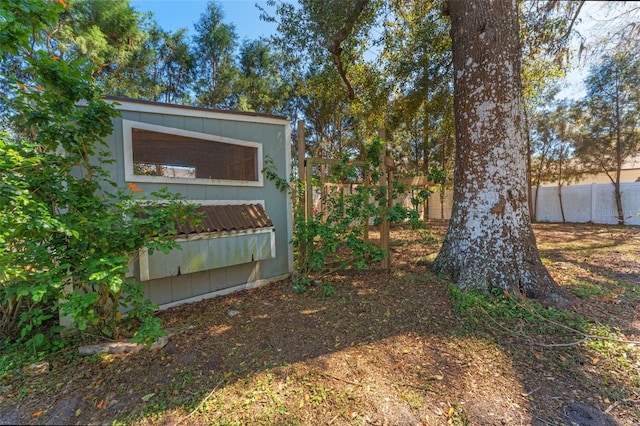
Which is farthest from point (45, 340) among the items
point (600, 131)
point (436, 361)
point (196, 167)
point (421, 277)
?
point (600, 131)

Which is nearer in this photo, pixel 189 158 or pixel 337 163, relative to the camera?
pixel 189 158

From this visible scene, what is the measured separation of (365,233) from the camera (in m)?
3.69

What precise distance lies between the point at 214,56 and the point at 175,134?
34.2 feet

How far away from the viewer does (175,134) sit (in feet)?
9.96

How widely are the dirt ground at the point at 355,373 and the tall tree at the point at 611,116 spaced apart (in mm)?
9369

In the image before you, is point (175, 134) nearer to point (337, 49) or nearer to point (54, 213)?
point (54, 213)

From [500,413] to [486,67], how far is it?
10.0 feet

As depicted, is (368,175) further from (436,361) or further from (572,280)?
(572,280)

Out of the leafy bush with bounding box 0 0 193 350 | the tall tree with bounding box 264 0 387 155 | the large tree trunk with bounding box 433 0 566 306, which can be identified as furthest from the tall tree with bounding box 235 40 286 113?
the leafy bush with bounding box 0 0 193 350

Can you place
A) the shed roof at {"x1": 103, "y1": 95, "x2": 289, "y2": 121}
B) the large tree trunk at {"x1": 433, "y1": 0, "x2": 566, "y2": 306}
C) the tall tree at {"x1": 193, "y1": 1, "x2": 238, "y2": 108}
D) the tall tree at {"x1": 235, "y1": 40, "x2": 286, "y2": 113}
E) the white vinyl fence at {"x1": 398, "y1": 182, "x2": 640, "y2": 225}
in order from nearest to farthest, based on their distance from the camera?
the shed roof at {"x1": 103, "y1": 95, "x2": 289, "y2": 121} < the large tree trunk at {"x1": 433, "y1": 0, "x2": 566, "y2": 306} < the white vinyl fence at {"x1": 398, "y1": 182, "x2": 640, "y2": 225} < the tall tree at {"x1": 193, "y1": 1, "x2": 238, "y2": 108} < the tall tree at {"x1": 235, "y1": 40, "x2": 286, "y2": 113}

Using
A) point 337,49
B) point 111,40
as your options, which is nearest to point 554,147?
point 337,49

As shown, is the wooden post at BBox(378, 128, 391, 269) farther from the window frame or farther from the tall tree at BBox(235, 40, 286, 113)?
the tall tree at BBox(235, 40, 286, 113)

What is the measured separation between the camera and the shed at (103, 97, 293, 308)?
9.01ft

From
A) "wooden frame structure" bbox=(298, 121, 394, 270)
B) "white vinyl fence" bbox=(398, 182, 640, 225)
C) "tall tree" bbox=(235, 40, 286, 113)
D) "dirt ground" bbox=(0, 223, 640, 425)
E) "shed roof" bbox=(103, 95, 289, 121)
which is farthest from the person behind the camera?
"tall tree" bbox=(235, 40, 286, 113)
